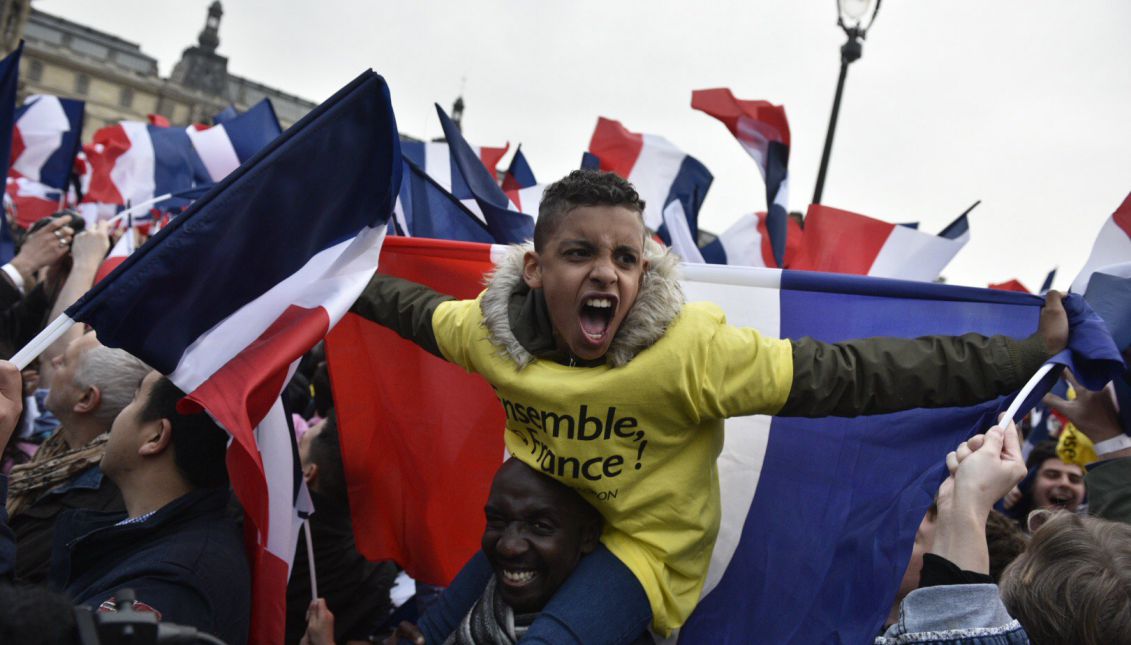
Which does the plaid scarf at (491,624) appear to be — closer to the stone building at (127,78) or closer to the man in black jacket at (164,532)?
the man in black jacket at (164,532)

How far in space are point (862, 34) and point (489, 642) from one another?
6.19m

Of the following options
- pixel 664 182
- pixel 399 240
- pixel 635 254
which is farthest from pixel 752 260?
pixel 635 254

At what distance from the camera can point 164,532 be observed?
2479mm

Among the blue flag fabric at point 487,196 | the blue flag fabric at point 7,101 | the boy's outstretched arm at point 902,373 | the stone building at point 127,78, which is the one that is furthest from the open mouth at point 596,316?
the stone building at point 127,78

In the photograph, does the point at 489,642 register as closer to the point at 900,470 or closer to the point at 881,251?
the point at 900,470

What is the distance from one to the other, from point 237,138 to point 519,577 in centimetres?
637

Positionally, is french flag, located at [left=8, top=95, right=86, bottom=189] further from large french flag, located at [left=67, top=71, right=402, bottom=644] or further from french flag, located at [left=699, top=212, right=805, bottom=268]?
large french flag, located at [left=67, top=71, right=402, bottom=644]

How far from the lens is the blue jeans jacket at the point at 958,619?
160 cm

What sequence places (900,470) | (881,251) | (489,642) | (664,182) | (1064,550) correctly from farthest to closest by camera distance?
(664,182) → (881,251) → (900,470) → (489,642) → (1064,550)

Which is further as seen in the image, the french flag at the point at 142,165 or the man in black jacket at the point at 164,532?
the french flag at the point at 142,165

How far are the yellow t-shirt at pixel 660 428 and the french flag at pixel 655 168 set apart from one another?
4.29 meters

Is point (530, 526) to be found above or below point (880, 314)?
below

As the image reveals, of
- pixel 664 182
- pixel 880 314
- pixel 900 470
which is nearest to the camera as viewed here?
pixel 900 470

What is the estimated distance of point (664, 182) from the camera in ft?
22.4
